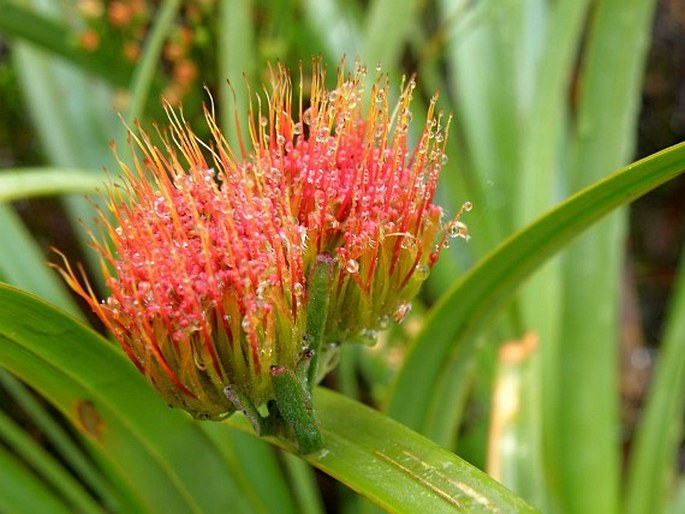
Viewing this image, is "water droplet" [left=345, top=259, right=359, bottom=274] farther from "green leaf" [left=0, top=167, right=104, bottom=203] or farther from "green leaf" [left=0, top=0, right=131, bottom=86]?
"green leaf" [left=0, top=0, right=131, bottom=86]

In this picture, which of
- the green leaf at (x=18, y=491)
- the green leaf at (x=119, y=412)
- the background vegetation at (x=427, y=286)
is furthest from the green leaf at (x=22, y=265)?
the green leaf at (x=119, y=412)

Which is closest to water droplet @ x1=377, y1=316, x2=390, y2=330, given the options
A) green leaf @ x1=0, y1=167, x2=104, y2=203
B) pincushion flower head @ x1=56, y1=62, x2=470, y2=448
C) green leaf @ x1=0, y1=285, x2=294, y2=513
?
pincushion flower head @ x1=56, y1=62, x2=470, y2=448

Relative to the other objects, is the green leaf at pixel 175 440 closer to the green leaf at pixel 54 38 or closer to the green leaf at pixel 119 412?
the green leaf at pixel 119 412

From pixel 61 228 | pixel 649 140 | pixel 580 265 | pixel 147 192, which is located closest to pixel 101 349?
pixel 147 192

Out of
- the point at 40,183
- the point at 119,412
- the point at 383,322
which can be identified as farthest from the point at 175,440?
the point at 40,183

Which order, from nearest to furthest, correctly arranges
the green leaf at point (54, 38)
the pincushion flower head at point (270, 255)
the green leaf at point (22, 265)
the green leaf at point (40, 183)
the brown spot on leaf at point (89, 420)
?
the pincushion flower head at point (270, 255) → the brown spot on leaf at point (89, 420) → the green leaf at point (40, 183) → the green leaf at point (22, 265) → the green leaf at point (54, 38)
